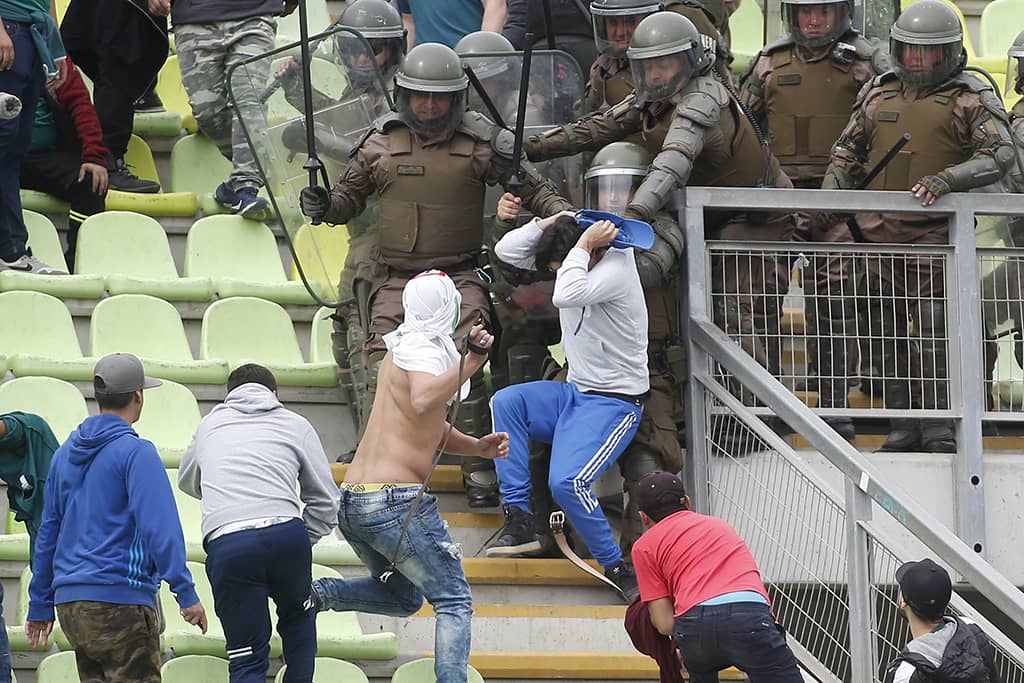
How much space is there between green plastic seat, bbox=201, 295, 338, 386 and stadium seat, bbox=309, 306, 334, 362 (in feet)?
0.26

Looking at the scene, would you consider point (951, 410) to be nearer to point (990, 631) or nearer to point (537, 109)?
point (990, 631)

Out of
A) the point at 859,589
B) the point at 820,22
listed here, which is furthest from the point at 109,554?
the point at 820,22

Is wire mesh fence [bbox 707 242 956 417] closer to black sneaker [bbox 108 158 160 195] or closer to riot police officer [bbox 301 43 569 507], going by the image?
riot police officer [bbox 301 43 569 507]

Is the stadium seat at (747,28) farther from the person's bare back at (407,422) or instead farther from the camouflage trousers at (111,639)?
the camouflage trousers at (111,639)

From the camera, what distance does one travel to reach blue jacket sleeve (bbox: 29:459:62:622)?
6848 mm

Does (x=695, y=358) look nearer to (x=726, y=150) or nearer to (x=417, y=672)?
(x=726, y=150)

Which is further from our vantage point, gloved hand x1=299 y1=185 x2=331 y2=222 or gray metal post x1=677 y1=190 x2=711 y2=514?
gloved hand x1=299 y1=185 x2=331 y2=222

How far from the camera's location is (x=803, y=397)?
887 cm

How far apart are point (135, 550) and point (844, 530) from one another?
2794mm

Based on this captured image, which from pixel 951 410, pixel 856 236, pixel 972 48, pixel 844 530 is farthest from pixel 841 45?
pixel 972 48

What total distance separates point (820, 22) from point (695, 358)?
2270 mm

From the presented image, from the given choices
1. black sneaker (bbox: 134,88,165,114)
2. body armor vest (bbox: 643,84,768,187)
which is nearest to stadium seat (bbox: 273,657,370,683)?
body armor vest (bbox: 643,84,768,187)

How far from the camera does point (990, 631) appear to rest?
739 cm

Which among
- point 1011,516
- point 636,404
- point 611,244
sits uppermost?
point 611,244
